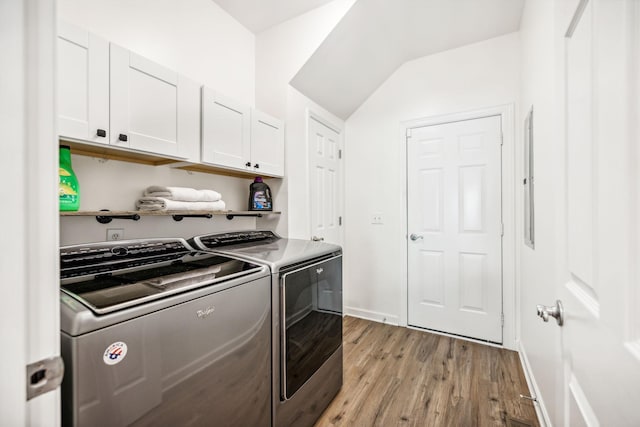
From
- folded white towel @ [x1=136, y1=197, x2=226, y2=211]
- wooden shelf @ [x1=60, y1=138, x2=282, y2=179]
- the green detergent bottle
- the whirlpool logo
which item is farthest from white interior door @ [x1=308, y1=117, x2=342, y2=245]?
the green detergent bottle

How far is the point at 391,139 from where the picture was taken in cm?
300

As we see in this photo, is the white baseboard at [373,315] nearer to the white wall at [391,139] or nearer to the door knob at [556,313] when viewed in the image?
the white wall at [391,139]

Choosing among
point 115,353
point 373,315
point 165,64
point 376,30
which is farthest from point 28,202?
point 373,315

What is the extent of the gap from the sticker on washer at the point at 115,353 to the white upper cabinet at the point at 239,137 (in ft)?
3.84

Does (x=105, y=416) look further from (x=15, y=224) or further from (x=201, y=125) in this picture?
(x=201, y=125)

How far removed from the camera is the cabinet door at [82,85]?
1.15m

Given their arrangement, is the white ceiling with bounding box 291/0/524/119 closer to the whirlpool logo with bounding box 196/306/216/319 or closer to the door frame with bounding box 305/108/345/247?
the door frame with bounding box 305/108/345/247

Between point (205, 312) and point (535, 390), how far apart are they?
2.02 m

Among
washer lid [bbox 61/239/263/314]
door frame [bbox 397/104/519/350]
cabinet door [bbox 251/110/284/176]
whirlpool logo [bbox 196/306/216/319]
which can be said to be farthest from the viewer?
door frame [bbox 397/104/519/350]

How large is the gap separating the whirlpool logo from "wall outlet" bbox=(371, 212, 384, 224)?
225cm

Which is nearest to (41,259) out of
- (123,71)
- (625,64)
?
(625,64)

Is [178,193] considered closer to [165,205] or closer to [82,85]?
[165,205]

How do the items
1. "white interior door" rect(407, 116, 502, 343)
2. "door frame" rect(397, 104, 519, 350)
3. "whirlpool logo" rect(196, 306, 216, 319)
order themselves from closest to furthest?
"whirlpool logo" rect(196, 306, 216, 319)
"door frame" rect(397, 104, 519, 350)
"white interior door" rect(407, 116, 502, 343)

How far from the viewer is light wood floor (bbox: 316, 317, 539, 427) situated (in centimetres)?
167
